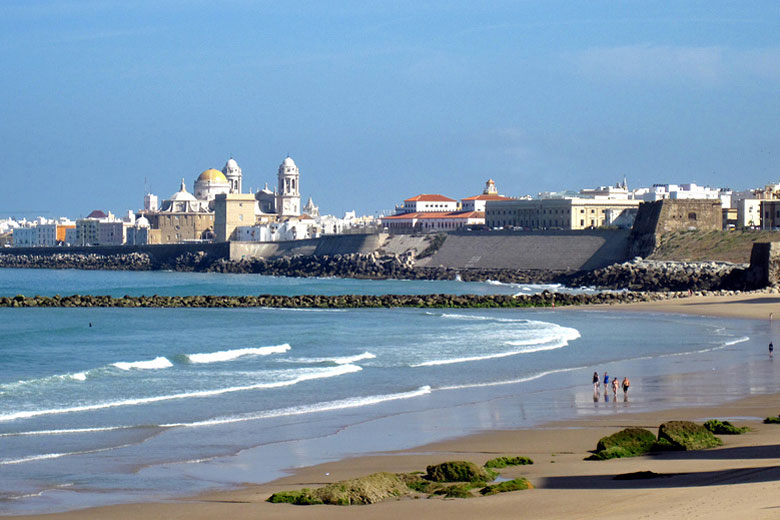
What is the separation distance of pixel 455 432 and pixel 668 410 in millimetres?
3797

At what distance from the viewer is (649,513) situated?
28.5ft

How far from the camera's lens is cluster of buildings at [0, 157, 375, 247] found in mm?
111500

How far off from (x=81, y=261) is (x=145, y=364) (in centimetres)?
9097

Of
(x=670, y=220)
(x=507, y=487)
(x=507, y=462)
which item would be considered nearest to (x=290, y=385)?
(x=507, y=462)

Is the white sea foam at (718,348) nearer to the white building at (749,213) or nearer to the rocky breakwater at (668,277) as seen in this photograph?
the rocky breakwater at (668,277)

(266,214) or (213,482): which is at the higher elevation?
(266,214)

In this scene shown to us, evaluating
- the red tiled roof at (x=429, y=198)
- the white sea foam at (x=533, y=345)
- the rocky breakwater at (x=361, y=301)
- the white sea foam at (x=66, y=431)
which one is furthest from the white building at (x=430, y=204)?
the white sea foam at (x=66, y=431)

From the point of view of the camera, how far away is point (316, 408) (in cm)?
1762

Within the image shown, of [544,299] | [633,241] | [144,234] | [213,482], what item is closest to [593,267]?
[633,241]

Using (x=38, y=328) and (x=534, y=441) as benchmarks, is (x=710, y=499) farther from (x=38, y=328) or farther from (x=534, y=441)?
(x=38, y=328)

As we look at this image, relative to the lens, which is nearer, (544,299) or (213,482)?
(213,482)

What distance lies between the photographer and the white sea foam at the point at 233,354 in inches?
986

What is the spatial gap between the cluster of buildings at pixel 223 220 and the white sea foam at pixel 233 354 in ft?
265

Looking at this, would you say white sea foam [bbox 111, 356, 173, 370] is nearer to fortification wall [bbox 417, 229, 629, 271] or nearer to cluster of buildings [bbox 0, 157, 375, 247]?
fortification wall [bbox 417, 229, 629, 271]
